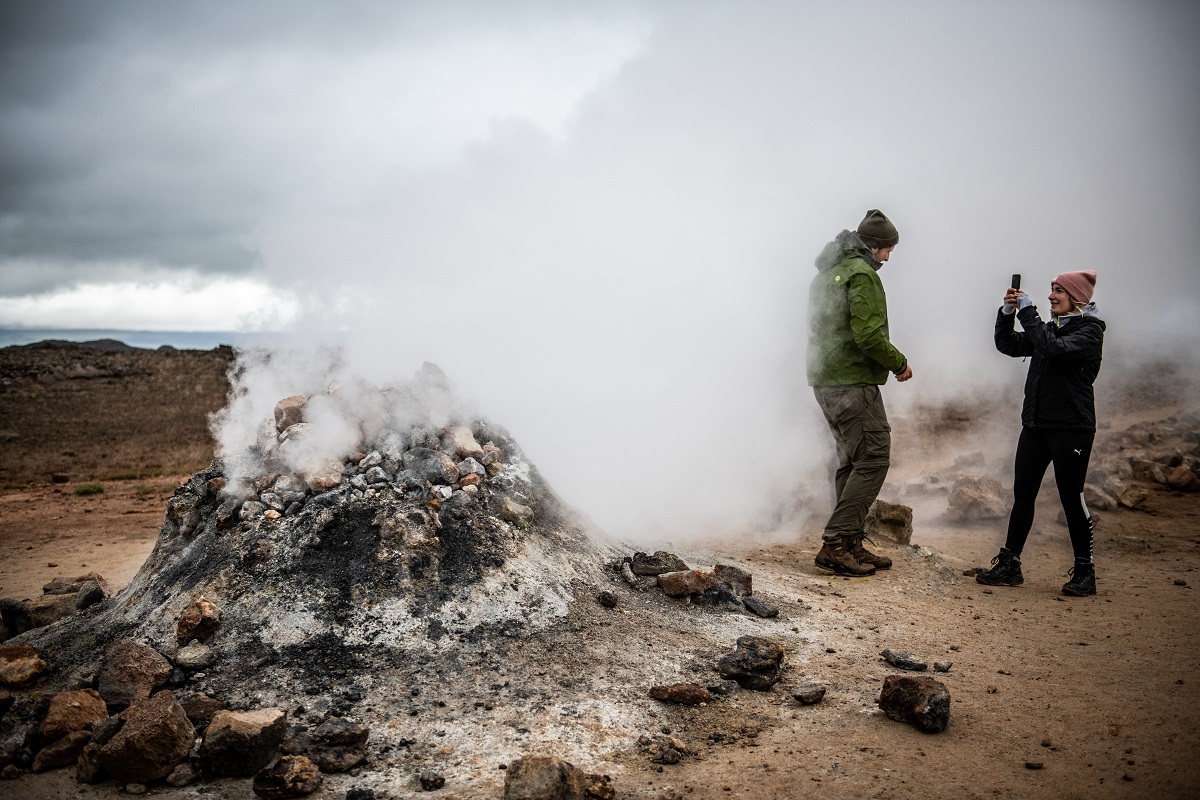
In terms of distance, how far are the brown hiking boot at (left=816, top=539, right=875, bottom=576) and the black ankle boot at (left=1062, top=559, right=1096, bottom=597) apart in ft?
3.46

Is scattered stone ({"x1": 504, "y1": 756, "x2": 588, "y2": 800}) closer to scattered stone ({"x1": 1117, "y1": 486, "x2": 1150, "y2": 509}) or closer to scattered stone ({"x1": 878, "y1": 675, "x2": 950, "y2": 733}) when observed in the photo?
scattered stone ({"x1": 878, "y1": 675, "x2": 950, "y2": 733})

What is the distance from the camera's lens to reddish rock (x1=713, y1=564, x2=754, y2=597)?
404 cm

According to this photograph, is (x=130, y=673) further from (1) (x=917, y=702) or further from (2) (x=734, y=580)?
(1) (x=917, y=702)

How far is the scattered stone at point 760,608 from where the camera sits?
3.82m

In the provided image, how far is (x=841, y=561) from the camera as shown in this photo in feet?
15.2

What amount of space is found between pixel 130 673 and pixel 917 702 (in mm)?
2987

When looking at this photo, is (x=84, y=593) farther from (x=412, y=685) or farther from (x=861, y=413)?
(x=861, y=413)

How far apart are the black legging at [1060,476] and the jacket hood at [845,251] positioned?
53.4 inches

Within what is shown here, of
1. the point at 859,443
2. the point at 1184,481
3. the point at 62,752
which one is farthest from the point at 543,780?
the point at 1184,481

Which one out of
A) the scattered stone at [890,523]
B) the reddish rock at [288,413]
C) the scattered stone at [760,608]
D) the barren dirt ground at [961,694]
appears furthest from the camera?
the scattered stone at [890,523]

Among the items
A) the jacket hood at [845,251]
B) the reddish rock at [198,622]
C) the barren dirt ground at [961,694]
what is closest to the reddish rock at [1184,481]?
the barren dirt ground at [961,694]


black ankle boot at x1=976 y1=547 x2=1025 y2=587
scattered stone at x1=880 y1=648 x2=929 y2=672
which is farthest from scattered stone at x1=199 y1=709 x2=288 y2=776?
black ankle boot at x1=976 y1=547 x2=1025 y2=587

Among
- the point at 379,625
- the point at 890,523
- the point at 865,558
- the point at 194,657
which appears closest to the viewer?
the point at 194,657

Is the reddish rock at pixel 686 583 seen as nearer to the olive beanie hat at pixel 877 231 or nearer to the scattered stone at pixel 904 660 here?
the scattered stone at pixel 904 660
